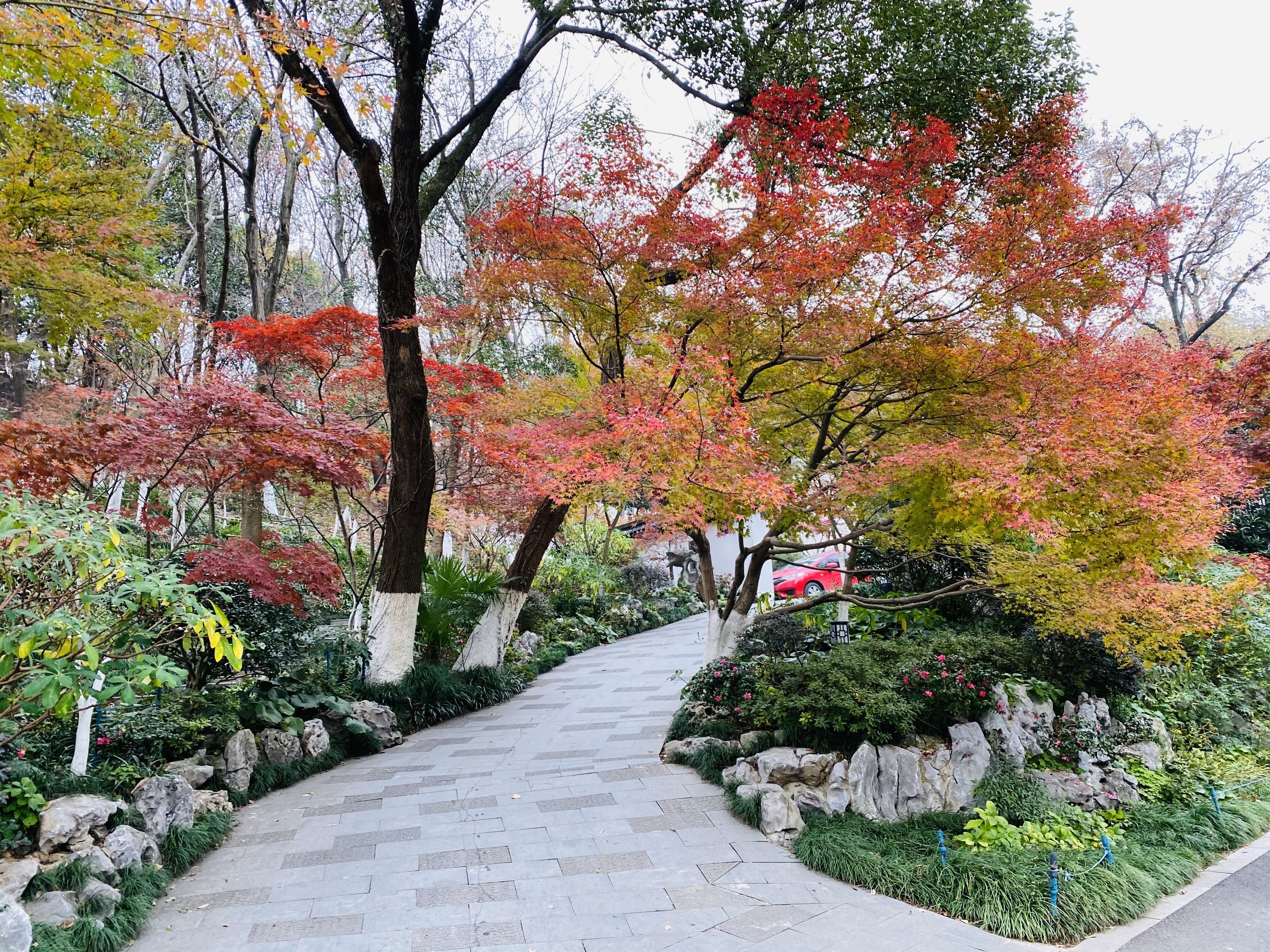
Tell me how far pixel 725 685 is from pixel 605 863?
246cm

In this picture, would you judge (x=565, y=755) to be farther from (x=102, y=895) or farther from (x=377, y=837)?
(x=102, y=895)

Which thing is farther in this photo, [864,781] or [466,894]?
[864,781]

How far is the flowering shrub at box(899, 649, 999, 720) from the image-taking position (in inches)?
223

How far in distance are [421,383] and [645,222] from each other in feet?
9.40

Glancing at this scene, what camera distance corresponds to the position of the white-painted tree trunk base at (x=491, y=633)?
8.84 meters

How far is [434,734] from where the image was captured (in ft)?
24.2

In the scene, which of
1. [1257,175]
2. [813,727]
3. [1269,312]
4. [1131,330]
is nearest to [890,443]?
[813,727]

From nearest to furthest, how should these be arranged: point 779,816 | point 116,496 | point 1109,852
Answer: point 1109,852 < point 779,816 < point 116,496

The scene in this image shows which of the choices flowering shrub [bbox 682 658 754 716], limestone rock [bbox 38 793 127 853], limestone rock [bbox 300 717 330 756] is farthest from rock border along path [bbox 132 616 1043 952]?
flowering shrub [bbox 682 658 754 716]

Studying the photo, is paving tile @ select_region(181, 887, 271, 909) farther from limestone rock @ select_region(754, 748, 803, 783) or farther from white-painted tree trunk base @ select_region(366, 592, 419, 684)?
white-painted tree trunk base @ select_region(366, 592, 419, 684)

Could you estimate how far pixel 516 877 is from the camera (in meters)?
4.19

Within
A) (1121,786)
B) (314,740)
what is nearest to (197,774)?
(314,740)

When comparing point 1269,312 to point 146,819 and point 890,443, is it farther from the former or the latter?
point 146,819

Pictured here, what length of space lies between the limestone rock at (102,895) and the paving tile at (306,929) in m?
0.64
